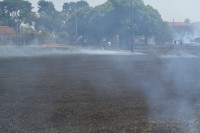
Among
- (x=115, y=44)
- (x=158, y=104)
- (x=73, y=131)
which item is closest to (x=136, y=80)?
(x=158, y=104)

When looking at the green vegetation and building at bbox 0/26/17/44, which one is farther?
building at bbox 0/26/17/44

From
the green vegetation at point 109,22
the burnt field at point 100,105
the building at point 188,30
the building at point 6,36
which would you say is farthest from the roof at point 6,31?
the burnt field at point 100,105

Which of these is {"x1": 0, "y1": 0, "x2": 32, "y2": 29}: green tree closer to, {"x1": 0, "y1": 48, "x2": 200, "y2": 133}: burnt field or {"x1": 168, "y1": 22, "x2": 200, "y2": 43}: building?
{"x1": 168, "y1": 22, "x2": 200, "y2": 43}: building

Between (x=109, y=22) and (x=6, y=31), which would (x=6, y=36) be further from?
(x=109, y=22)

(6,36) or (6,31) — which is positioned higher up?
(6,31)

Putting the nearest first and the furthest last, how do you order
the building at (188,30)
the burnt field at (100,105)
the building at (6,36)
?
the burnt field at (100,105) < the building at (188,30) < the building at (6,36)

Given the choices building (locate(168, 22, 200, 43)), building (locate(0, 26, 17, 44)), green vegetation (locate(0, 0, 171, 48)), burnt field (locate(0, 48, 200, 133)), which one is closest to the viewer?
burnt field (locate(0, 48, 200, 133))

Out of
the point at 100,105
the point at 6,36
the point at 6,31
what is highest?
the point at 6,31

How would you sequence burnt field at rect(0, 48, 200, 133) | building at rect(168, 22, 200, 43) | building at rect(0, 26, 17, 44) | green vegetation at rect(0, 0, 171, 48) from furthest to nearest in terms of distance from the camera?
building at rect(0, 26, 17, 44) < green vegetation at rect(0, 0, 171, 48) < building at rect(168, 22, 200, 43) < burnt field at rect(0, 48, 200, 133)

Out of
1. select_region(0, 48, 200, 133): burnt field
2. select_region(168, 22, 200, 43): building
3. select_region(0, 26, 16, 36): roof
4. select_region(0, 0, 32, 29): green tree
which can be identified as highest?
select_region(0, 0, 32, 29): green tree

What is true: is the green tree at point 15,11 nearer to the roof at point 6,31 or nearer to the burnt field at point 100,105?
the roof at point 6,31

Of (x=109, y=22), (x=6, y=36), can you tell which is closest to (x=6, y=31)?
(x=6, y=36)

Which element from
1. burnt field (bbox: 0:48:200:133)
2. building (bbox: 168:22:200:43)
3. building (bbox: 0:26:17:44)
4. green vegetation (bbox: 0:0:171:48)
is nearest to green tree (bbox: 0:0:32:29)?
green vegetation (bbox: 0:0:171:48)

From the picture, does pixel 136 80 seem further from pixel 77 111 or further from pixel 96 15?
pixel 96 15
